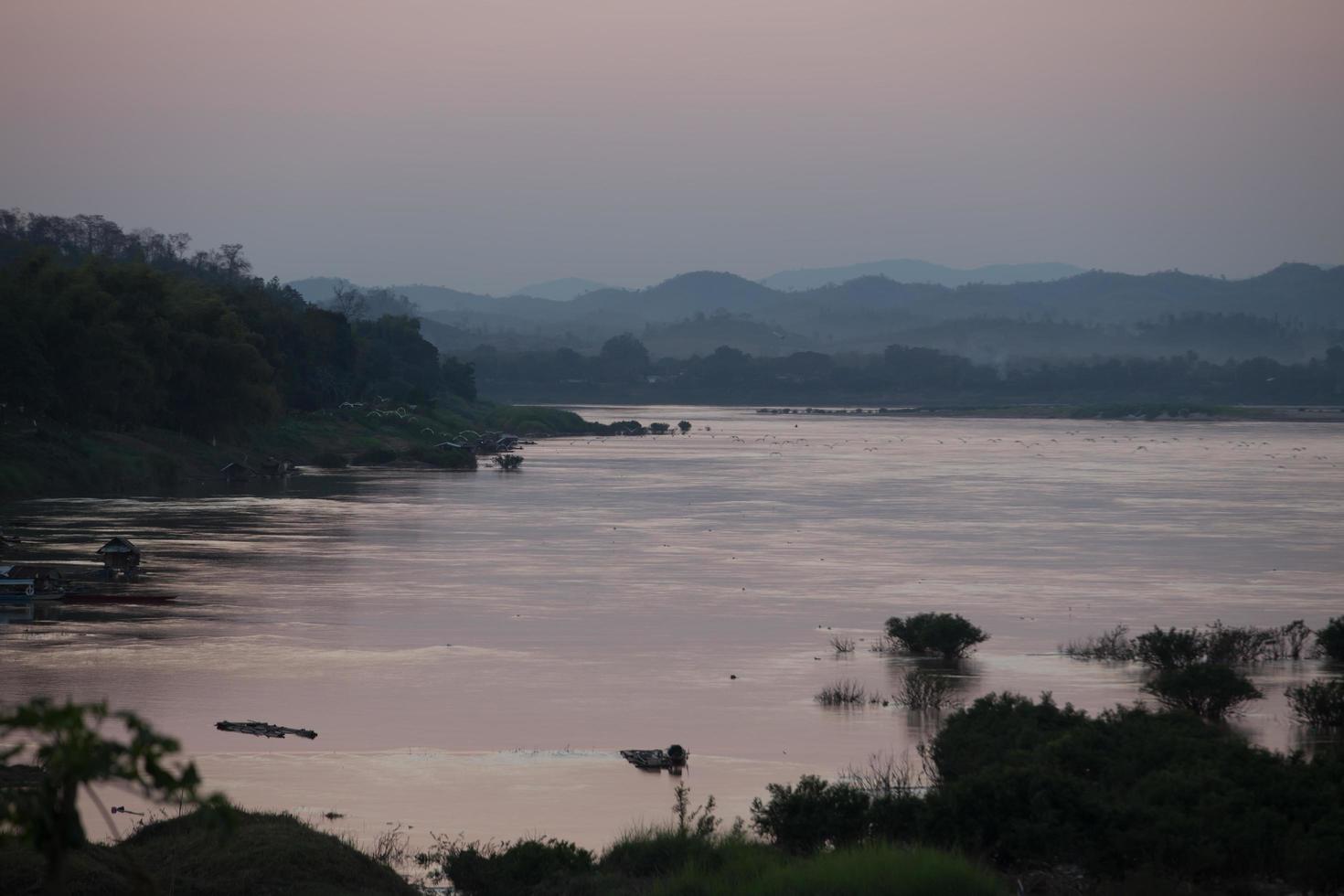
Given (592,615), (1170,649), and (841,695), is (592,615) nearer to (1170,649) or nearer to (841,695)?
(841,695)

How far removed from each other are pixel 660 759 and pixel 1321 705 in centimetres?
929

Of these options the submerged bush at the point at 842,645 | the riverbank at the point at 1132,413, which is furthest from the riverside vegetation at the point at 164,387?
the riverbank at the point at 1132,413

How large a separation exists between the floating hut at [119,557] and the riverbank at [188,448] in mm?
21012

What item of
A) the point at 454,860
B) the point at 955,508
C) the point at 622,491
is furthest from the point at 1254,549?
the point at 454,860

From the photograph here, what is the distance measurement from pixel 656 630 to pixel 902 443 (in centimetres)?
8308

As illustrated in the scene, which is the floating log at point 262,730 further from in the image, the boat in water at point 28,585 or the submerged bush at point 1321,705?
the submerged bush at point 1321,705

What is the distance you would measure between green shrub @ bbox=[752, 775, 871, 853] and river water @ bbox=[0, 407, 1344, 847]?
7.77 ft

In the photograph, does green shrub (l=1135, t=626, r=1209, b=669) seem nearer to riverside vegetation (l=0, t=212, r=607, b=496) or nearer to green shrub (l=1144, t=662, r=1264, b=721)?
green shrub (l=1144, t=662, r=1264, b=721)

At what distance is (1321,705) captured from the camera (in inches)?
837

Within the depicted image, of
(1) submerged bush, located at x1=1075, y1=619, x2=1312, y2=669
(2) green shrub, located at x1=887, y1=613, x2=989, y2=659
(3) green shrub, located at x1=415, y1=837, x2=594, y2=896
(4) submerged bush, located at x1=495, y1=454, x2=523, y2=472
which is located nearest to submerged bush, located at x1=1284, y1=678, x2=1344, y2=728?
(1) submerged bush, located at x1=1075, y1=619, x2=1312, y2=669

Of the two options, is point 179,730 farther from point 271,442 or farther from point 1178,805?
point 271,442

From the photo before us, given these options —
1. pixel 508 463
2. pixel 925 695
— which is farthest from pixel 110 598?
pixel 508 463

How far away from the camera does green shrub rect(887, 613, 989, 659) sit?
87.6ft

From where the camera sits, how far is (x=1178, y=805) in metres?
13.9
